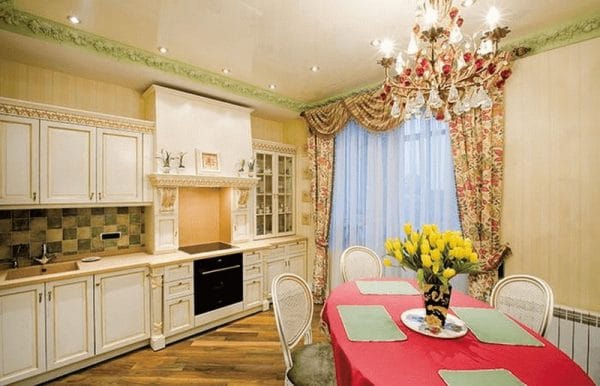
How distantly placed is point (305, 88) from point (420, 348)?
9.95 ft

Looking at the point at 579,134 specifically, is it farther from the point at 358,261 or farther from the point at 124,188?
the point at 124,188

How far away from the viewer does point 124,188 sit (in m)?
2.82

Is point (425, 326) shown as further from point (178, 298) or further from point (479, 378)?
point (178, 298)

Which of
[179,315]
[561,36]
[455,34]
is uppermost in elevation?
[561,36]

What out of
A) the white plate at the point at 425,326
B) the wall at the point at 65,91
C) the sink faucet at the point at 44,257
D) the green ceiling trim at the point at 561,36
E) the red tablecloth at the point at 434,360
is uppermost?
the green ceiling trim at the point at 561,36

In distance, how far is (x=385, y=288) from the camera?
2.08m

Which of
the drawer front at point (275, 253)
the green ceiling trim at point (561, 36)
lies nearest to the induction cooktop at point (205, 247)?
the drawer front at point (275, 253)

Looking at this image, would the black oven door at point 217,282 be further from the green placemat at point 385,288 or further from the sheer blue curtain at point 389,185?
the green placemat at point 385,288

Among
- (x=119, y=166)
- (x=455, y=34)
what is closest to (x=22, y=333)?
(x=119, y=166)

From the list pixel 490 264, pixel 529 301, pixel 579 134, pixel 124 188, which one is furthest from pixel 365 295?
pixel 124 188

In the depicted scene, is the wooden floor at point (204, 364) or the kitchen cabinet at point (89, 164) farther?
the kitchen cabinet at point (89, 164)

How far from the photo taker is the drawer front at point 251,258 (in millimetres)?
3438

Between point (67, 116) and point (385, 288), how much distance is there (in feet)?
10.0

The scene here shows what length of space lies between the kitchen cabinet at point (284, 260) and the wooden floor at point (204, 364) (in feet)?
2.67
